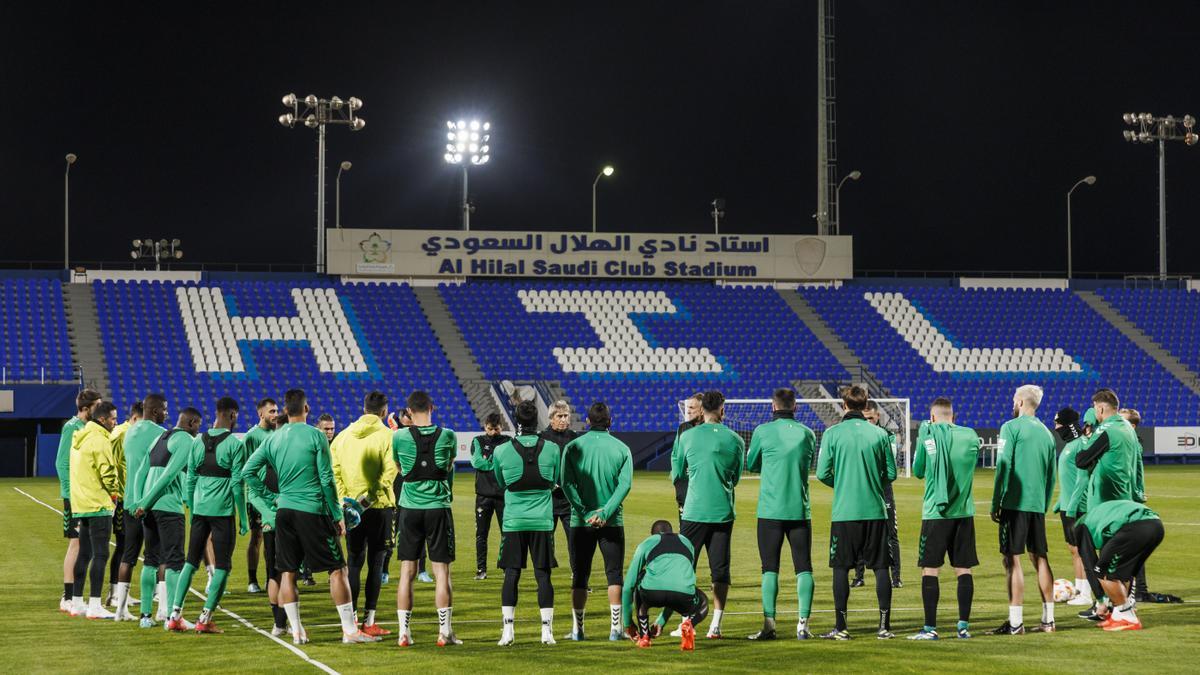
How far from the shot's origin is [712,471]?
11.8 metres

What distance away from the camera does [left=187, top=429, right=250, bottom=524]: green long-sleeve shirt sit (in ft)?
41.2

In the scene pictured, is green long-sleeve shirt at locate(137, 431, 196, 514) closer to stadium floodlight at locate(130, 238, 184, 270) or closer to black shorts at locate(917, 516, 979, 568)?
black shorts at locate(917, 516, 979, 568)

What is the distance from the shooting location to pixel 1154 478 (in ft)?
128

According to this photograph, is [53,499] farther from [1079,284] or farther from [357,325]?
[1079,284]

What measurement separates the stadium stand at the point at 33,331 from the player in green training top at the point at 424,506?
36199 mm

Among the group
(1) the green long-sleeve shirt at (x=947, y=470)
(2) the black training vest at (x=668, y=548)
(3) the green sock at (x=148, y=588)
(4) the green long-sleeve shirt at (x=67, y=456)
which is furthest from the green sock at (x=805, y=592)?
(4) the green long-sleeve shirt at (x=67, y=456)

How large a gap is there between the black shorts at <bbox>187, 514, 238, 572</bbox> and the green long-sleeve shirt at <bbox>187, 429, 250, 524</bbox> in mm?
64

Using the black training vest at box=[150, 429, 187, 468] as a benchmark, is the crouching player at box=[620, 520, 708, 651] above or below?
below

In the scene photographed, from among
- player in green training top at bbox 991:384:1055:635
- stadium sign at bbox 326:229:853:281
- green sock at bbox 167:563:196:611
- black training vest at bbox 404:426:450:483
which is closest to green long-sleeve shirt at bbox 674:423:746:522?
black training vest at bbox 404:426:450:483

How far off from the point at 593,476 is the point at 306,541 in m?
2.43

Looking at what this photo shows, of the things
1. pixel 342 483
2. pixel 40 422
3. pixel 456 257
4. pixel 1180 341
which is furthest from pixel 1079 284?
pixel 342 483

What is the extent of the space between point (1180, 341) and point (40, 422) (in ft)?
145

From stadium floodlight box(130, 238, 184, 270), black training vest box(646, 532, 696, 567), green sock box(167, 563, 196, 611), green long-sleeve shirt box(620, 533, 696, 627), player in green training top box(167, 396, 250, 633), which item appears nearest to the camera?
green long-sleeve shirt box(620, 533, 696, 627)

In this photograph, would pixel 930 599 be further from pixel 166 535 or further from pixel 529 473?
pixel 166 535
